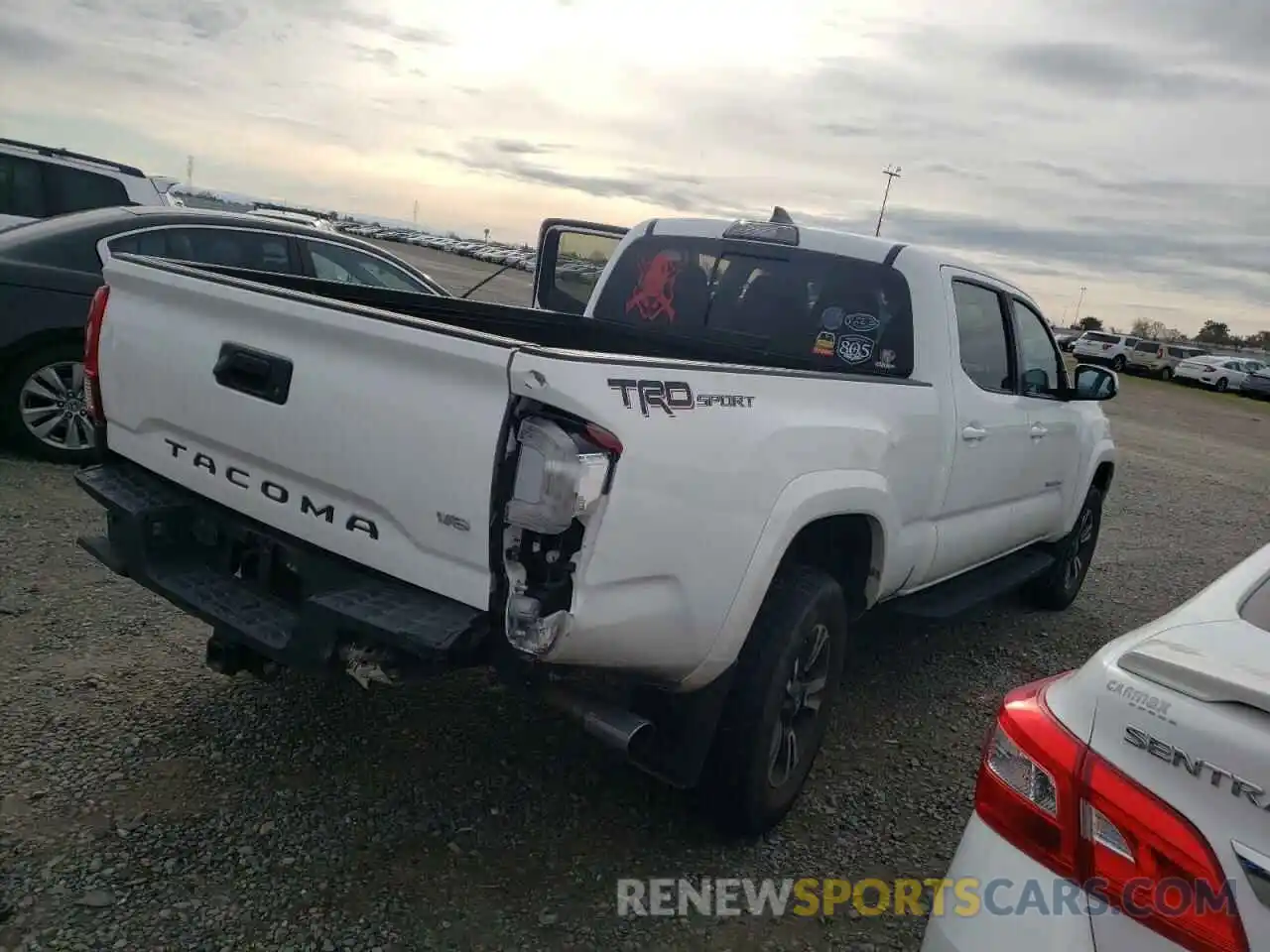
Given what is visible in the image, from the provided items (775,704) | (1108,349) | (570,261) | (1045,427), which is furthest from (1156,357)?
(775,704)

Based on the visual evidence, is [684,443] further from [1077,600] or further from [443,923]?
[1077,600]

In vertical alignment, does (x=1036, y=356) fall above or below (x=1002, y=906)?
above

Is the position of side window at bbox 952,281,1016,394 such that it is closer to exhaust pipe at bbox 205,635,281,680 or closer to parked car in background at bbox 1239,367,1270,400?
exhaust pipe at bbox 205,635,281,680

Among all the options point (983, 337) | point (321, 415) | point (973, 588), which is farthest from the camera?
point (973, 588)

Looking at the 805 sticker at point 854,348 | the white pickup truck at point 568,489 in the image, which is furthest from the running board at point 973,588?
the 805 sticker at point 854,348

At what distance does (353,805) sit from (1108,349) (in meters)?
44.2

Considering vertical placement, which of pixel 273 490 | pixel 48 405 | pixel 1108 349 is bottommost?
pixel 48 405

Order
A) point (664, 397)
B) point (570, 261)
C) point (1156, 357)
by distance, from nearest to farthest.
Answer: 1. point (664, 397)
2. point (570, 261)
3. point (1156, 357)

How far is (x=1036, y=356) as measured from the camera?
534cm

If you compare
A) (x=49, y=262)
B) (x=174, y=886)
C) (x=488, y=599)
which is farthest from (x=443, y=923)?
(x=49, y=262)

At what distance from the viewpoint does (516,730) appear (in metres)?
3.84

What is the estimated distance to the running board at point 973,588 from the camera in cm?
430

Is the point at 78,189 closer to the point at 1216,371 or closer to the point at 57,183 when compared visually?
the point at 57,183

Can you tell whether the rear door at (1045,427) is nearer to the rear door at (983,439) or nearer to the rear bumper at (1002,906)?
the rear door at (983,439)
